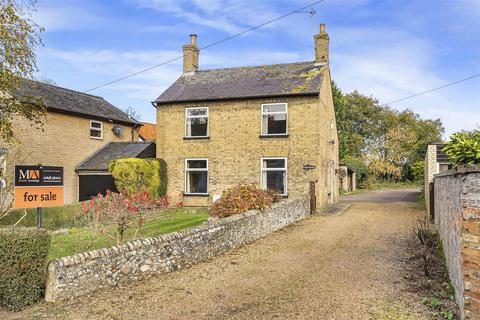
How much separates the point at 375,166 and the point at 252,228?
40.7 m

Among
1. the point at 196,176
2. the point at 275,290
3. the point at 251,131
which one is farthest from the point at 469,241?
the point at 196,176

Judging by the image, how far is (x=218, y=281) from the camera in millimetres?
7363

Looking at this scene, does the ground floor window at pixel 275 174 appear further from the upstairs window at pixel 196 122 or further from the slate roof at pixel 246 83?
the upstairs window at pixel 196 122

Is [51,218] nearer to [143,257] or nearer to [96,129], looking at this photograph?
[143,257]

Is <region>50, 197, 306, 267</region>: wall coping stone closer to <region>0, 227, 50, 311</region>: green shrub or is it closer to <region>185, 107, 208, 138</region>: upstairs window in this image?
<region>0, 227, 50, 311</region>: green shrub

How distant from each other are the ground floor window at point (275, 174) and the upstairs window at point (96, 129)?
1071 centimetres

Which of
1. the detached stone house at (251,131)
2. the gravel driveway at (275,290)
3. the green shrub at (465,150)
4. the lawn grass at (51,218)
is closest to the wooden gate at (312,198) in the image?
the detached stone house at (251,131)

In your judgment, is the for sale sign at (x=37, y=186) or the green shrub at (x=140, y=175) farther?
the green shrub at (x=140, y=175)

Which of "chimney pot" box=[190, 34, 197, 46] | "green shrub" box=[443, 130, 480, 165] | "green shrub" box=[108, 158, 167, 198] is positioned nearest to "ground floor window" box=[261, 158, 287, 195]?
"green shrub" box=[108, 158, 167, 198]

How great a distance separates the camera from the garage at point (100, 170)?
68.7 feet

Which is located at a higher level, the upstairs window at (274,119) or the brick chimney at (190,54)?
the brick chimney at (190,54)

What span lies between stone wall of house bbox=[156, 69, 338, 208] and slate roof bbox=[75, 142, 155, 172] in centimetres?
115

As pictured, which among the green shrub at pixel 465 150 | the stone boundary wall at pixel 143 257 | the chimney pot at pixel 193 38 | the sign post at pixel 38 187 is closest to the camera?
the green shrub at pixel 465 150

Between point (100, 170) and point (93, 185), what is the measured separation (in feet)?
4.66
